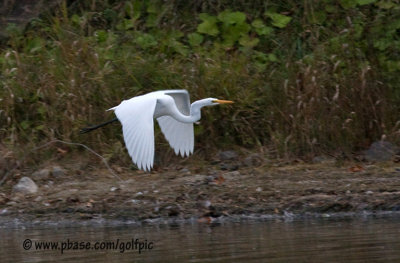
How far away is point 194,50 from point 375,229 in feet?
14.0

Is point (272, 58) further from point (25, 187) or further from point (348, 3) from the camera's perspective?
point (25, 187)

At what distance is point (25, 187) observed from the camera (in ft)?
26.9

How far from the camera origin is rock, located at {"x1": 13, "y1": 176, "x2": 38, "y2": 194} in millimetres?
8176

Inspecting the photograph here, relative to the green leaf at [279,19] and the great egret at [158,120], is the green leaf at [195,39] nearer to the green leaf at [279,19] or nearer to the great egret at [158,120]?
the green leaf at [279,19]

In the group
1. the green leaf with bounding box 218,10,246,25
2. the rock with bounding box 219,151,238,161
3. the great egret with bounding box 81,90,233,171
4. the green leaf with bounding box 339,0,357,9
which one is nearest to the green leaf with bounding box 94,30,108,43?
the green leaf with bounding box 218,10,246,25

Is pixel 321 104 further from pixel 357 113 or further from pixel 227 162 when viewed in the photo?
pixel 227 162

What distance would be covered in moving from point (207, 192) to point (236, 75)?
1.83 meters

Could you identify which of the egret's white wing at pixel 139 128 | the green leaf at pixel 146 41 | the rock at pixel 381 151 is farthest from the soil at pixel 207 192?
the green leaf at pixel 146 41

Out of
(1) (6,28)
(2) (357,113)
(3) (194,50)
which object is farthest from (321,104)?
(1) (6,28)

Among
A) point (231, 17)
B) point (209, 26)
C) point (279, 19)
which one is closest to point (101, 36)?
point (209, 26)

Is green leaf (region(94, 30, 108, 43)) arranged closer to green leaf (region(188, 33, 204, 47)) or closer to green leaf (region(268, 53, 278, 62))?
green leaf (region(188, 33, 204, 47))

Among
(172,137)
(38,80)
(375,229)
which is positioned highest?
(38,80)

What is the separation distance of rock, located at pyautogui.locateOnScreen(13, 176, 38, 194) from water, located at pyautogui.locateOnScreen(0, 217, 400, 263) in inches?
39.2

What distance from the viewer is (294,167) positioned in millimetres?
8359
